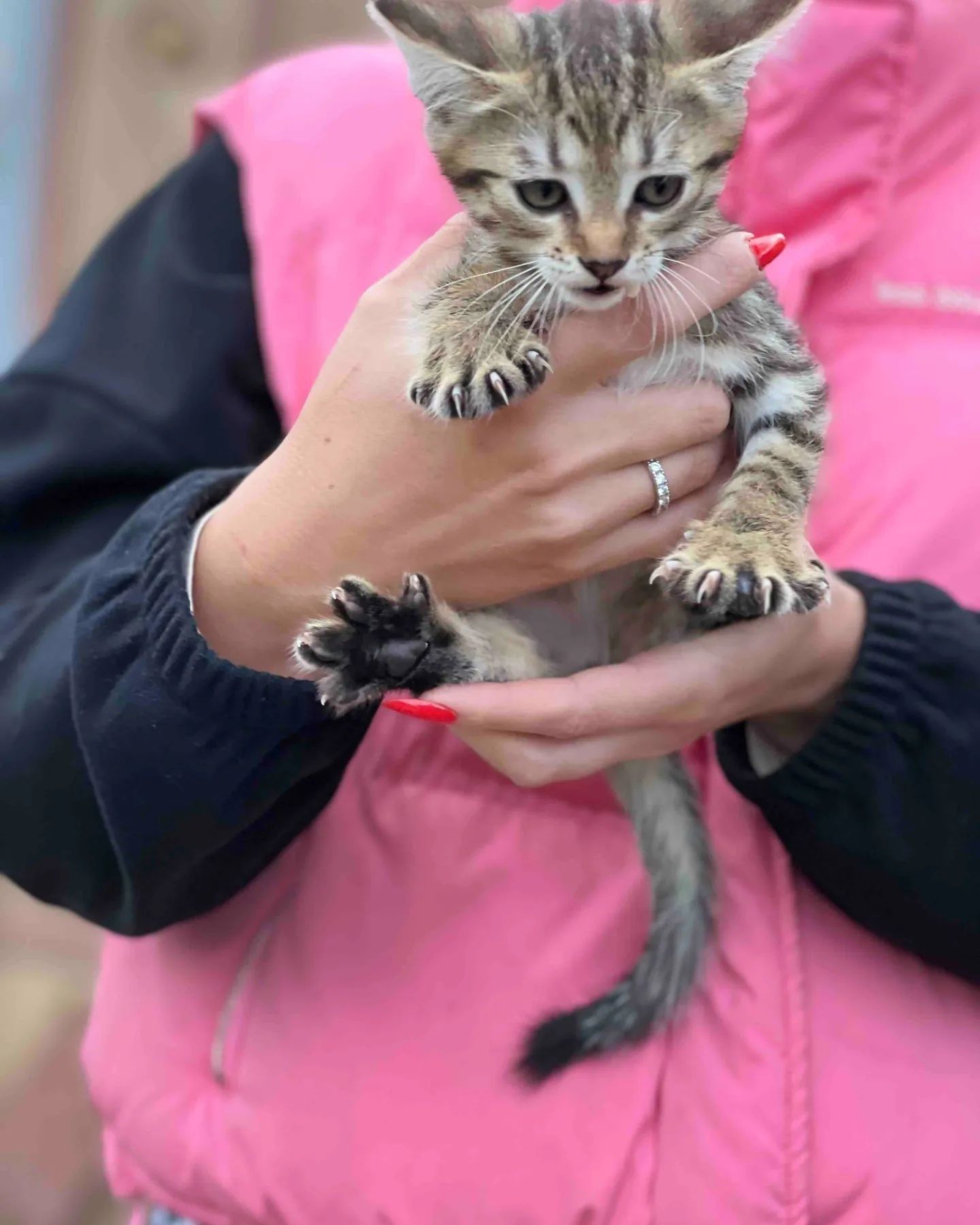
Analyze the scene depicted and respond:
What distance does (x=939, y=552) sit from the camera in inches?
41.6

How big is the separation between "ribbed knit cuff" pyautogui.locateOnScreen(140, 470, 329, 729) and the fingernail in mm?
79

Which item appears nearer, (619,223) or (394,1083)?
(619,223)

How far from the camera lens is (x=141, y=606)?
90cm

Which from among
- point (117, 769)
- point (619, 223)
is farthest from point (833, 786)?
point (117, 769)

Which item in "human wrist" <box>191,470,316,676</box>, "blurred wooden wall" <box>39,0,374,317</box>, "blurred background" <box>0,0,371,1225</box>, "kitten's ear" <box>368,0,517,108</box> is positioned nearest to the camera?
"kitten's ear" <box>368,0,517,108</box>

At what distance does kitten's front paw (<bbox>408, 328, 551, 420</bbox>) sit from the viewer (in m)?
0.84

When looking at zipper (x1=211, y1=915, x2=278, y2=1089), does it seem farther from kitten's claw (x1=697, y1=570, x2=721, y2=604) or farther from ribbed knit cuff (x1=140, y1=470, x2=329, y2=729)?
kitten's claw (x1=697, y1=570, x2=721, y2=604)

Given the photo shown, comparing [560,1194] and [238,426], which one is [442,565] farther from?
[560,1194]

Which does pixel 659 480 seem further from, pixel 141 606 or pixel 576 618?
pixel 141 606

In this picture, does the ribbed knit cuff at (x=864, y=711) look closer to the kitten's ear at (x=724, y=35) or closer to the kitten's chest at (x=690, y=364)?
the kitten's chest at (x=690, y=364)

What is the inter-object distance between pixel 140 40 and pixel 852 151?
200 cm

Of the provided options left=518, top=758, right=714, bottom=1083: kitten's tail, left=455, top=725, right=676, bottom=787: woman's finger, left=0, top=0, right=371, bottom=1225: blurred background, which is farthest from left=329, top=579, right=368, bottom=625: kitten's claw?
left=0, top=0, right=371, bottom=1225: blurred background

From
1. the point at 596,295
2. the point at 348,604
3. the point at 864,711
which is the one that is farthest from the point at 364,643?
the point at 864,711

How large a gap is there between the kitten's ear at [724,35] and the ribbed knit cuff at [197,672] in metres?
0.63
